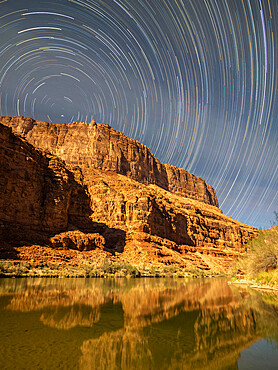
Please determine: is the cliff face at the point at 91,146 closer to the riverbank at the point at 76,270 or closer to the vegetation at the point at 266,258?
the riverbank at the point at 76,270

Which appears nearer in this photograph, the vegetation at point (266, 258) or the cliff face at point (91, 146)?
the vegetation at point (266, 258)

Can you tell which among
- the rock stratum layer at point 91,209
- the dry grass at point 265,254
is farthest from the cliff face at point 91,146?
the dry grass at point 265,254

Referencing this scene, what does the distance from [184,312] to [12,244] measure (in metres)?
36.3

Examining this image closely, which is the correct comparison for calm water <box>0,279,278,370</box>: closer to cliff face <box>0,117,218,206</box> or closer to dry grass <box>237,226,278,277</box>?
dry grass <box>237,226,278,277</box>

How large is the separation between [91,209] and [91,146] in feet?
150

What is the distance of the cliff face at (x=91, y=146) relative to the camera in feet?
343

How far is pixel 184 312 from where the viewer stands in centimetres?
959

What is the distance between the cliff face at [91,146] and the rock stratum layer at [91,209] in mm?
440

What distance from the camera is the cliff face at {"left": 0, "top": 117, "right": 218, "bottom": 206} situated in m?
104

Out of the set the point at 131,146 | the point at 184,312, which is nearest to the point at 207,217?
the point at 131,146

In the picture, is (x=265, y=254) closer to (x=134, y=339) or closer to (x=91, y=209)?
(x=134, y=339)

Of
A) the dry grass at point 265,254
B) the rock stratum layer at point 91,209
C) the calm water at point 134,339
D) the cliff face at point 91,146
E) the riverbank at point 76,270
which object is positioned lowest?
the calm water at point 134,339

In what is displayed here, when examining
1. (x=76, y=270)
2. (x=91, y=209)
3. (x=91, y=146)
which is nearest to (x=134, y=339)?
(x=76, y=270)

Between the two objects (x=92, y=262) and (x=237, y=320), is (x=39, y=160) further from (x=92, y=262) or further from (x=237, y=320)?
(x=237, y=320)
